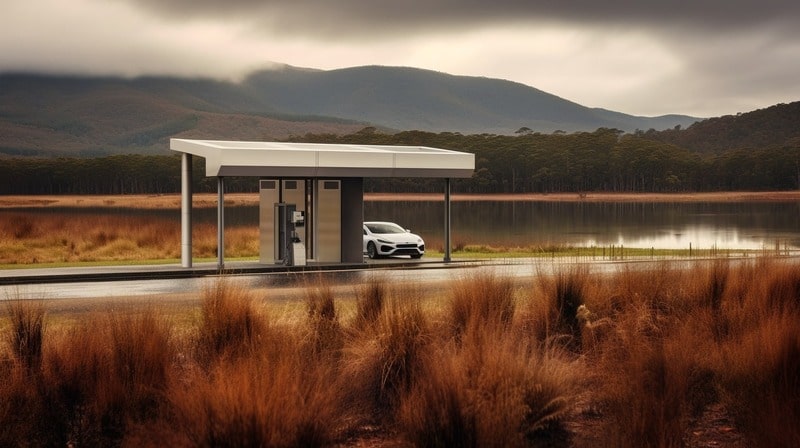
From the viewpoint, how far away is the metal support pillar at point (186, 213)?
2750cm

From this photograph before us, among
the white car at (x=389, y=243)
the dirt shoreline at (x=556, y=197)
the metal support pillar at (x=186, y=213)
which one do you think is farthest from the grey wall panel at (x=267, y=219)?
the dirt shoreline at (x=556, y=197)

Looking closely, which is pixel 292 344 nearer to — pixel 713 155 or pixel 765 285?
pixel 765 285

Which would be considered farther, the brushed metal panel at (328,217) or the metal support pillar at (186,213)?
the brushed metal panel at (328,217)

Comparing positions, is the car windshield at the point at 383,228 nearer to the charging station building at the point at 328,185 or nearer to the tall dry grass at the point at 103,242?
the charging station building at the point at 328,185

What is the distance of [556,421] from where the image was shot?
849cm

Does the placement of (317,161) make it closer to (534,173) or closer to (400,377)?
(400,377)

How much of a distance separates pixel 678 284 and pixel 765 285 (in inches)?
51.4

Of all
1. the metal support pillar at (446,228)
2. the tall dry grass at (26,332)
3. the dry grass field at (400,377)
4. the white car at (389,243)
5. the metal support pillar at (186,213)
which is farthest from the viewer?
the white car at (389,243)

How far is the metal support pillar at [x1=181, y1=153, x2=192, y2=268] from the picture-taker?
90.2 feet

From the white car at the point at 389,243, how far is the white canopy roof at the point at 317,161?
9.30ft

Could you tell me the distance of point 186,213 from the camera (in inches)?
1109

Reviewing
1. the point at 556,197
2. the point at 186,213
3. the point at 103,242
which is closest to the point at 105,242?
the point at 103,242

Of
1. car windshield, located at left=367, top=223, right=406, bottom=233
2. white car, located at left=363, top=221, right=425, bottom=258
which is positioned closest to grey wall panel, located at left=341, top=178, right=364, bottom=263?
white car, located at left=363, top=221, right=425, bottom=258

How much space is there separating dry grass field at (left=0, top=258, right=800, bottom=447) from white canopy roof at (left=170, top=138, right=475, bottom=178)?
49.7ft
